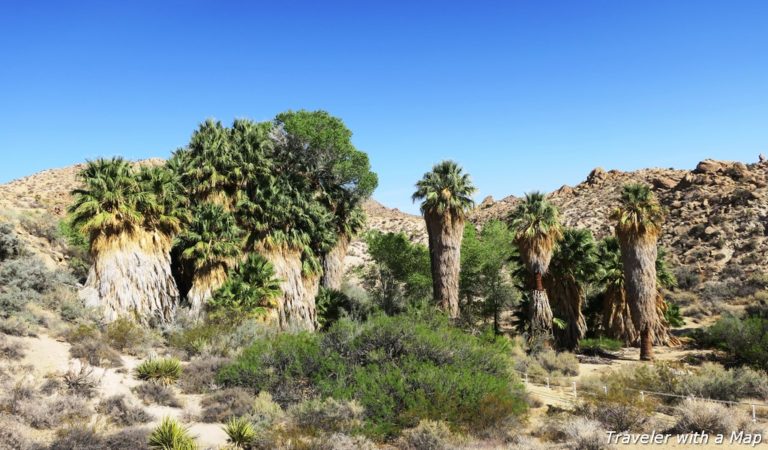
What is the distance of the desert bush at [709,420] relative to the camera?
12281 mm

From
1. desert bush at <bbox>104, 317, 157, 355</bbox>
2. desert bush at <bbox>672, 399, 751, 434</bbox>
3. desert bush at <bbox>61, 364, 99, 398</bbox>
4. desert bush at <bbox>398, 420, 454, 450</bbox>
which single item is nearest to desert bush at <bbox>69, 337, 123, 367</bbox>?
desert bush at <bbox>104, 317, 157, 355</bbox>

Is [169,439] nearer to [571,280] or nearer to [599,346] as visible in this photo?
[571,280]

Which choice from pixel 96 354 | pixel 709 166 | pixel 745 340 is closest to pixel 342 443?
pixel 96 354

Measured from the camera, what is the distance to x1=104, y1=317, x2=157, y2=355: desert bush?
19125 millimetres

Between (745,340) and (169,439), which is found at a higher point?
(745,340)

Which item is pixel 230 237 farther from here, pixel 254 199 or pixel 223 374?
pixel 223 374

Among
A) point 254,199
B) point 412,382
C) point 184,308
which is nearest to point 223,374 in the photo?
point 412,382

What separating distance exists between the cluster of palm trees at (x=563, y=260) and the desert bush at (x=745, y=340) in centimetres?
336

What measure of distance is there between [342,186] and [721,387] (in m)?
23.8

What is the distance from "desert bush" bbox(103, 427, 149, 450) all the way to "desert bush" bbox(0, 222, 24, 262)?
18028 millimetres

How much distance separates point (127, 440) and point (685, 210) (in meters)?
66.6

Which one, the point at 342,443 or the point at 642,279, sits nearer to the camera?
the point at 342,443

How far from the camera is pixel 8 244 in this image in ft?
80.8

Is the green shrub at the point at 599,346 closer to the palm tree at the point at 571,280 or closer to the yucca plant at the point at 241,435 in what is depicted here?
the palm tree at the point at 571,280
